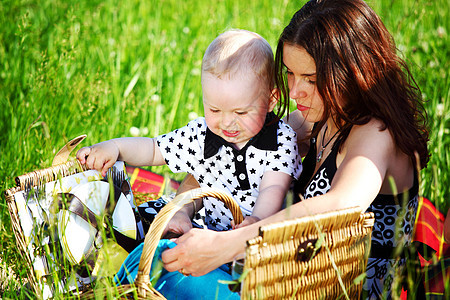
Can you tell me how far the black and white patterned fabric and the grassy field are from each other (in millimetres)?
495

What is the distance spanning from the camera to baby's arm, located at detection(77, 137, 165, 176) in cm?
207

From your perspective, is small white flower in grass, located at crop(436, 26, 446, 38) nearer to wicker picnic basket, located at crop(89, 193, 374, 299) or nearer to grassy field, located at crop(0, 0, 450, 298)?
grassy field, located at crop(0, 0, 450, 298)

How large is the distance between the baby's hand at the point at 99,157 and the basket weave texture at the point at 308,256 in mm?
965

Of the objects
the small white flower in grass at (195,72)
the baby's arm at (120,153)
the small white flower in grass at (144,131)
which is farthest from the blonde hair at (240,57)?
the small white flower in grass at (195,72)

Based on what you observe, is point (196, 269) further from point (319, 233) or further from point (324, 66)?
point (324, 66)

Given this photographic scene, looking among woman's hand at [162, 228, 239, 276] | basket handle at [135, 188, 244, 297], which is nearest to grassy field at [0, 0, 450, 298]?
basket handle at [135, 188, 244, 297]

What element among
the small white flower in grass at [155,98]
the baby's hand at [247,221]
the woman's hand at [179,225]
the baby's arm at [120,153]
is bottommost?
the woman's hand at [179,225]

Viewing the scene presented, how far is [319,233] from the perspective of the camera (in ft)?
4.41

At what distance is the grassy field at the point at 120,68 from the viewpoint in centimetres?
272

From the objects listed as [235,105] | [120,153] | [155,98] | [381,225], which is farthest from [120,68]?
[381,225]

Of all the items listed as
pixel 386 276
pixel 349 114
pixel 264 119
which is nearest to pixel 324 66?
pixel 349 114

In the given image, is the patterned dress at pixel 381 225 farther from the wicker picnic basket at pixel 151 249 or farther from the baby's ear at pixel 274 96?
the wicker picnic basket at pixel 151 249

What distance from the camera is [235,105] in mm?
1896

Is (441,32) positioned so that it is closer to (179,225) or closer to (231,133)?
(231,133)
